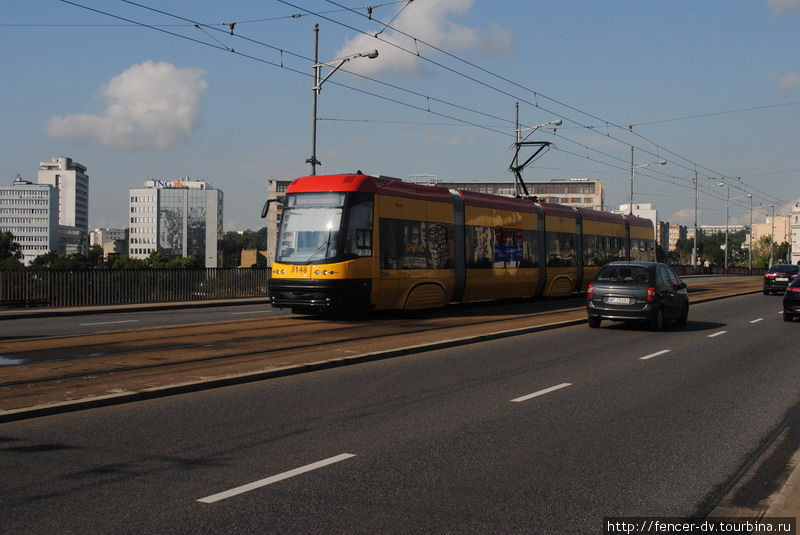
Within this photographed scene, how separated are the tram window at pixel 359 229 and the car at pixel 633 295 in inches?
214

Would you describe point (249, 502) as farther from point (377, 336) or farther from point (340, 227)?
point (340, 227)

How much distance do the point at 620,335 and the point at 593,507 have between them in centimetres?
1289

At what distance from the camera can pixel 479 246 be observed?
80.8 feet

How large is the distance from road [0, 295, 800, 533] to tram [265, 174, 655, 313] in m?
7.72

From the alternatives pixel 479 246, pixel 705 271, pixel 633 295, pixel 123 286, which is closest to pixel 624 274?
pixel 633 295

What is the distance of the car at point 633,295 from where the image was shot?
18281mm

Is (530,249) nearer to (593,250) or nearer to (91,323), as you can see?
(593,250)

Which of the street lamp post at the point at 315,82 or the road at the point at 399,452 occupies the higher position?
the street lamp post at the point at 315,82

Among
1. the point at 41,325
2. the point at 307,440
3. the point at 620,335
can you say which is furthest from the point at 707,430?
the point at 41,325

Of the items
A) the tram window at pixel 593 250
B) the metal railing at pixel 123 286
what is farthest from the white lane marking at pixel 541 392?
the tram window at pixel 593 250

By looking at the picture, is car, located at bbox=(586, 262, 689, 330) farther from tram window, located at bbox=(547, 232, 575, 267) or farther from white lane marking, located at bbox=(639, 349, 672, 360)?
tram window, located at bbox=(547, 232, 575, 267)

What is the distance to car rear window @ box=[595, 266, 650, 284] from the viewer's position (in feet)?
61.0

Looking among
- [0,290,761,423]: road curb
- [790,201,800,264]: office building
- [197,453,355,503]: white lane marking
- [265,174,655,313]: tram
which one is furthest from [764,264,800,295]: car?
[790,201,800,264]: office building

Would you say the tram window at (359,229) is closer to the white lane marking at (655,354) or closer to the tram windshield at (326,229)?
the tram windshield at (326,229)
